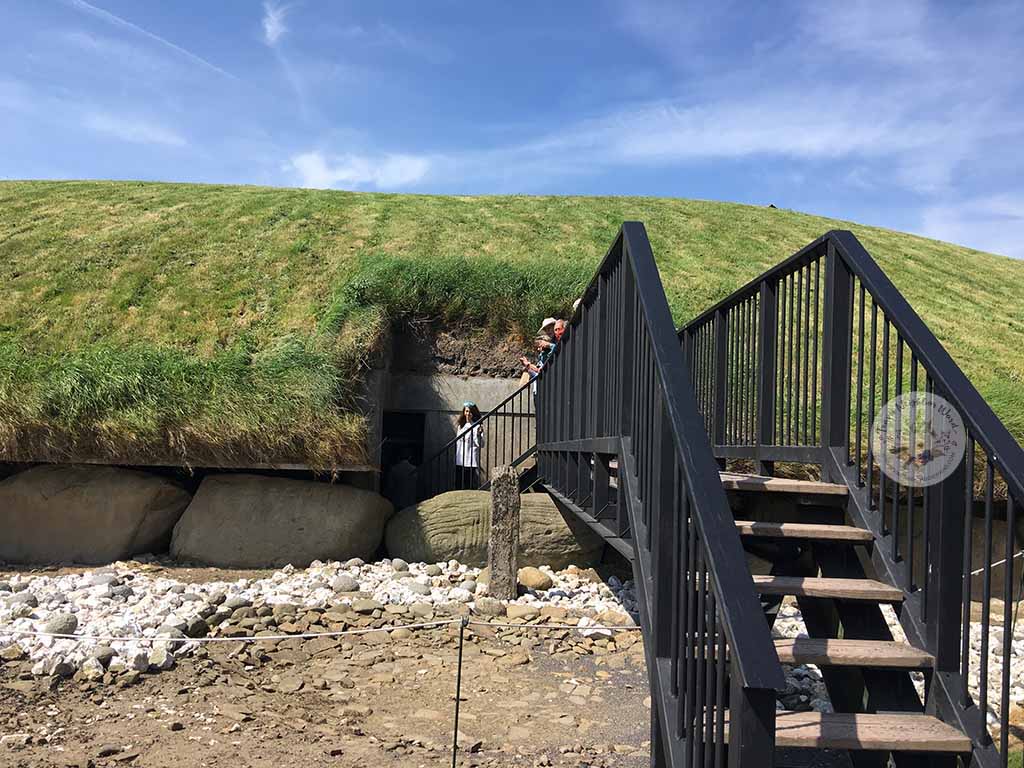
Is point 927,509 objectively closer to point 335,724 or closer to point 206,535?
point 335,724

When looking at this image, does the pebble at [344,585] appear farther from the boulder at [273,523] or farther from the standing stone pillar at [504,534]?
the standing stone pillar at [504,534]

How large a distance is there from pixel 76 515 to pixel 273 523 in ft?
7.08

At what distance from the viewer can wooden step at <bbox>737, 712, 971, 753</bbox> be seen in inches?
108

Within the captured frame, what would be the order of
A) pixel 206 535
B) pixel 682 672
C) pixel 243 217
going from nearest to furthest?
pixel 682 672
pixel 206 535
pixel 243 217

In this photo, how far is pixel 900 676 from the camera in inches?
128

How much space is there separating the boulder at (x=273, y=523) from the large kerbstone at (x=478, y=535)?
1.70 feet

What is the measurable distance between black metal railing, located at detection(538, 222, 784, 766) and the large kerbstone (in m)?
4.13

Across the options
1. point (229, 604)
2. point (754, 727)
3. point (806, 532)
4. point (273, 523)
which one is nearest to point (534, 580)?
point (229, 604)

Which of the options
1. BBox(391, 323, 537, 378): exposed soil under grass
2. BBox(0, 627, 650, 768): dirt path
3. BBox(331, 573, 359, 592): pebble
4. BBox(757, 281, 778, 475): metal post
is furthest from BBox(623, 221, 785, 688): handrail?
BBox(391, 323, 537, 378): exposed soil under grass

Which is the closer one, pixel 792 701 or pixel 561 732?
pixel 561 732

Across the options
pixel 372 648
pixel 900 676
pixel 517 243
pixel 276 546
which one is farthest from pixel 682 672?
pixel 517 243

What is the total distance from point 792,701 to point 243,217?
45.1 ft

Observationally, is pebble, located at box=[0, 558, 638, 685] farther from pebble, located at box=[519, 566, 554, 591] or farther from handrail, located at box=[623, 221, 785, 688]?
handrail, located at box=[623, 221, 785, 688]

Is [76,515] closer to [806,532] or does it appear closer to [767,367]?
[767,367]
